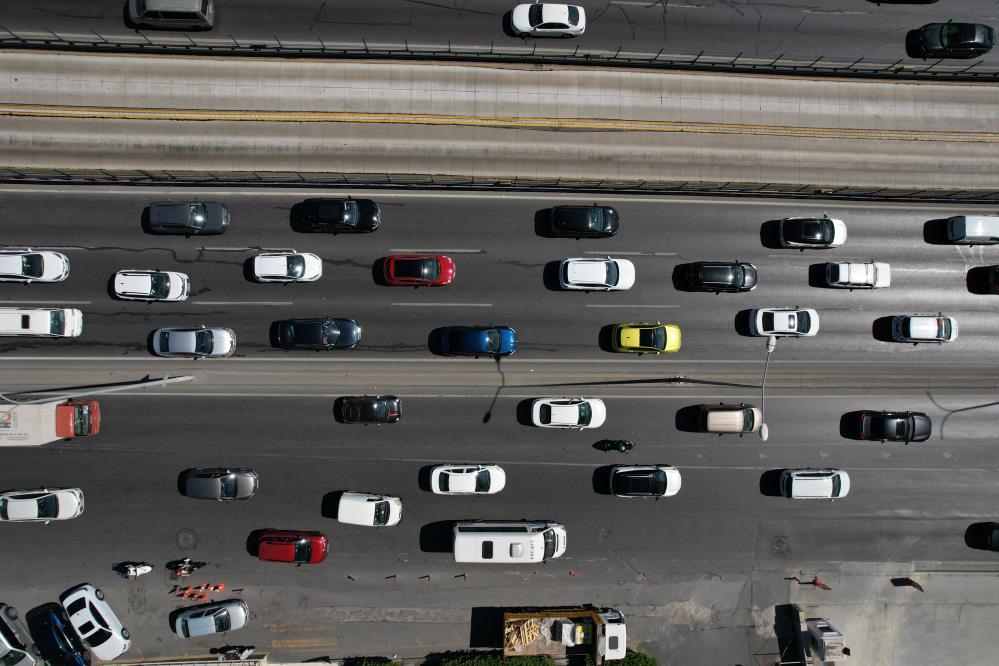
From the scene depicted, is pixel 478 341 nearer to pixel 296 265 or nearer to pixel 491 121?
pixel 296 265

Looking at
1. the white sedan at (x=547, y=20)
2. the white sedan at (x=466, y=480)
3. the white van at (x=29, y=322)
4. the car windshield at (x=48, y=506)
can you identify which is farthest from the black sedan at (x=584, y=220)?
the car windshield at (x=48, y=506)

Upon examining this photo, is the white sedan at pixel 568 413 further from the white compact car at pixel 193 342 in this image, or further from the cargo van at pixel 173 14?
the cargo van at pixel 173 14

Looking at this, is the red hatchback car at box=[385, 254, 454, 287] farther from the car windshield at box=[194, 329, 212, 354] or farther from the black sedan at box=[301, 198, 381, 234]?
the car windshield at box=[194, 329, 212, 354]

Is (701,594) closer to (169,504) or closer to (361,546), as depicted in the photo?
(361,546)

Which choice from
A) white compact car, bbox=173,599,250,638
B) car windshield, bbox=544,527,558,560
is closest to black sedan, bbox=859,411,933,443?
car windshield, bbox=544,527,558,560

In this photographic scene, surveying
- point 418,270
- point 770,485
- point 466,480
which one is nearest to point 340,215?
point 418,270
